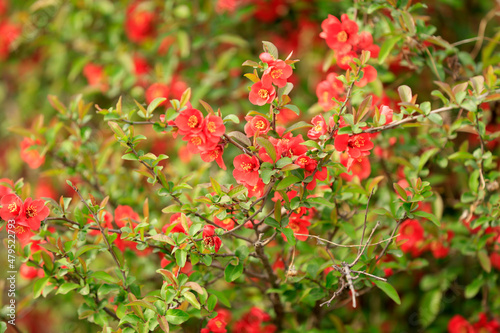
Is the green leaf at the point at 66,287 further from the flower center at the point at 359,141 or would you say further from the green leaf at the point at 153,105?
the flower center at the point at 359,141

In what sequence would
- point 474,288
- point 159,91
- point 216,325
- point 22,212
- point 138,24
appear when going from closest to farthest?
point 22,212 → point 216,325 → point 474,288 → point 159,91 → point 138,24

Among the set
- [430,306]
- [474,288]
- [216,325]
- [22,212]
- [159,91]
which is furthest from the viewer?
[159,91]

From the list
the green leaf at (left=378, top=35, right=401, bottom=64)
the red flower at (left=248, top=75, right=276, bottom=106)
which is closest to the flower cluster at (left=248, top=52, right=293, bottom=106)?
the red flower at (left=248, top=75, right=276, bottom=106)

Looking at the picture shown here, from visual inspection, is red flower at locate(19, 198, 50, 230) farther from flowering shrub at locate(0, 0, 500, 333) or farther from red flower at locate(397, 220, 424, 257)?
red flower at locate(397, 220, 424, 257)

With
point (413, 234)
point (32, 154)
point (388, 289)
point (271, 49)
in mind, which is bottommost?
point (413, 234)

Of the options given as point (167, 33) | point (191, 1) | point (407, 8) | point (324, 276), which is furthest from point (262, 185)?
point (191, 1)

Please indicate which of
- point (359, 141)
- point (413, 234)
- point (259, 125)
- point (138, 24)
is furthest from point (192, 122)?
point (138, 24)

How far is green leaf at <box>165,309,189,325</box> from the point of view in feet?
3.35

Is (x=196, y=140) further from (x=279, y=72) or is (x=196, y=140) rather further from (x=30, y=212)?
(x=30, y=212)

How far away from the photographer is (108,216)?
48.7 inches

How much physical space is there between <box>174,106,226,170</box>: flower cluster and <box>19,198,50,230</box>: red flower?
0.39 m

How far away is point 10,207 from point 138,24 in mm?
1367

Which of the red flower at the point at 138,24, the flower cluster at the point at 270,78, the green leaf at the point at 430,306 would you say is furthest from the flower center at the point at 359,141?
the red flower at the point at 138,24

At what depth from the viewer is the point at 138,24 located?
2.18 metres
